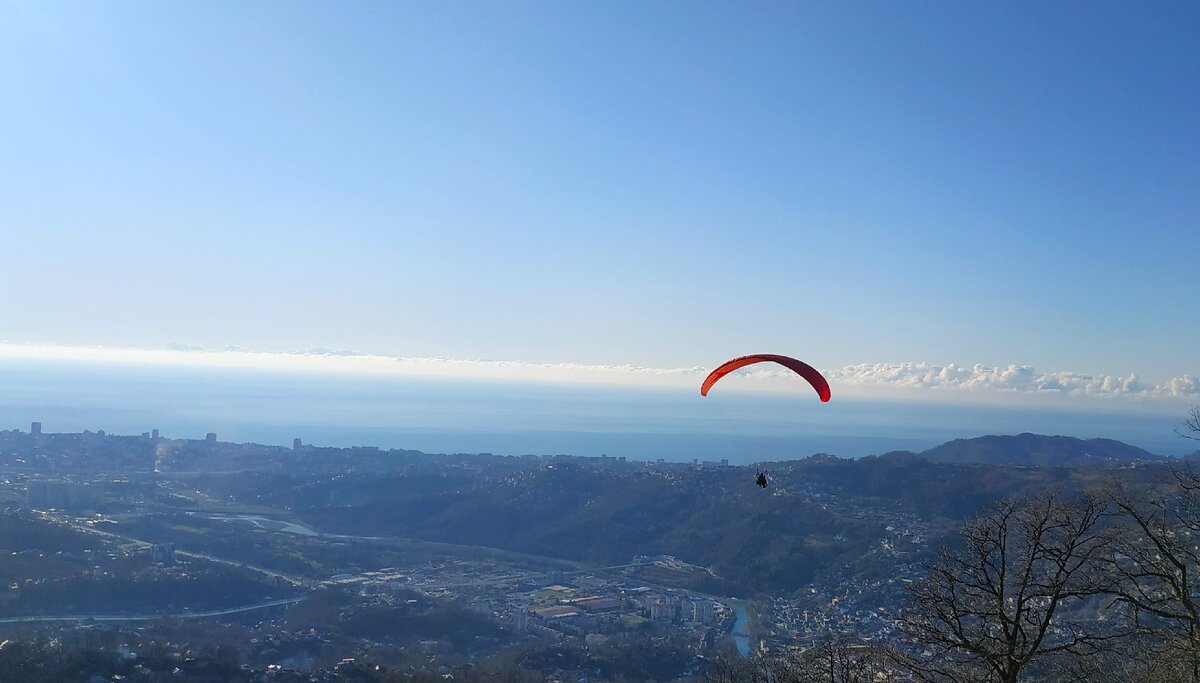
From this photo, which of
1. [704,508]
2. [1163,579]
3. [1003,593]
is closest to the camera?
[1003,593]

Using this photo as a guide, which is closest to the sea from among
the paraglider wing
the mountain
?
the mountain

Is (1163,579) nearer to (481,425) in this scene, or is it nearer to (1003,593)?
(1003,593)

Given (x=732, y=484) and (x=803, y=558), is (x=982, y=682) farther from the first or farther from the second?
(x=732, y=484)

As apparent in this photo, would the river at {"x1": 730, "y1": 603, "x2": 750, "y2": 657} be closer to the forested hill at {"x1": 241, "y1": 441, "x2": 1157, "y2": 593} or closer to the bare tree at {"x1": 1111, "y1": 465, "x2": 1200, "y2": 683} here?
the forested hill at {"x1": 241, "y1": 441, "x2": 1157, "y2": 593}

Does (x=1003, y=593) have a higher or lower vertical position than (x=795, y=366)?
lower

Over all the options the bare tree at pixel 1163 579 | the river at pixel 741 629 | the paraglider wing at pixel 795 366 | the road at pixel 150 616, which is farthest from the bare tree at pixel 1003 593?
the road at pixel 150 616

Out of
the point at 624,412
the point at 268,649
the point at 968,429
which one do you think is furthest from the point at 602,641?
the point at 624,412

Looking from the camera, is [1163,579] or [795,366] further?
[795,366]

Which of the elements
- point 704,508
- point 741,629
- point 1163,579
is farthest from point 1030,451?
point 1163,579

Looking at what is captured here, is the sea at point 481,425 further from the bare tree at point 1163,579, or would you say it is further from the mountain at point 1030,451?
the bare tree at point 1163,579
